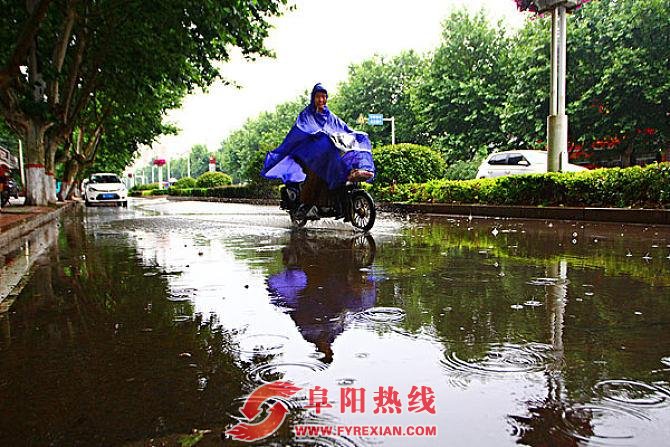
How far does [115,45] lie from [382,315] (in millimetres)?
18079

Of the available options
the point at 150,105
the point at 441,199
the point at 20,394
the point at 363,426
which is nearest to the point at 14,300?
the point at 20,394

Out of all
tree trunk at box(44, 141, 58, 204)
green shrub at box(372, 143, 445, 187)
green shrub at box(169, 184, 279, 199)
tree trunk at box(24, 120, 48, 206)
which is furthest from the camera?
green shrub at box(169, 184, 279, 199)

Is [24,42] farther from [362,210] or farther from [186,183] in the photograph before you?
[186,183]

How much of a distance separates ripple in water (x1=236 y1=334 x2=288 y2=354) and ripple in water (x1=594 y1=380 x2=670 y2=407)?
5.17 feet

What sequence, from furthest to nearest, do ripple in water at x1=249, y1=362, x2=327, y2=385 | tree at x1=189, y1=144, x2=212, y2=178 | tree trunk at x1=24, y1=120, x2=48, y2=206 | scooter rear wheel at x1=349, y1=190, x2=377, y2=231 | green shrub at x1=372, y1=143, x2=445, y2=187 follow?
tree at x1=189, y1=144, x2=212, y2=178
green shrub at x1=372, y1=143, x2=445, y2=187
tree trunk at x1=24, y1=120, x2=48, y2=206
scooter rear wheel at x1=349, y1=190, x2=377, y2=231
ripple in water at x1=249, y1=362, x2=327, y2=385

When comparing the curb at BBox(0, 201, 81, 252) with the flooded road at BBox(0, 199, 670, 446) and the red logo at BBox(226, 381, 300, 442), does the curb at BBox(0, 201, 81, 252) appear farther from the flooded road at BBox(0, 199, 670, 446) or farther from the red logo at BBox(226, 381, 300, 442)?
the red logo at BBox(226, 381, 300, 442)

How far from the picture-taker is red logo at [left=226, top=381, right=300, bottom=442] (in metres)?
2.04

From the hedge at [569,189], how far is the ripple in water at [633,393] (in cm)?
996

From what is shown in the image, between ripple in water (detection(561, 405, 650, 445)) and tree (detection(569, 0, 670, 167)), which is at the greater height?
tree (detection(569, 0, 670, 167))

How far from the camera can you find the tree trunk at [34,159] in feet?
61.5

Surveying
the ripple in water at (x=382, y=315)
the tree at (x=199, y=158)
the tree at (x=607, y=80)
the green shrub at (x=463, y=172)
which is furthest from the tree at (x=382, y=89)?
the tree at (x=199, y=158)

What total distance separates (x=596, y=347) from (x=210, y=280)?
3436 millimetres

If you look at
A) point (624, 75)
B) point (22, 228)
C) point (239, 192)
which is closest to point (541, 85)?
point (624, 75)

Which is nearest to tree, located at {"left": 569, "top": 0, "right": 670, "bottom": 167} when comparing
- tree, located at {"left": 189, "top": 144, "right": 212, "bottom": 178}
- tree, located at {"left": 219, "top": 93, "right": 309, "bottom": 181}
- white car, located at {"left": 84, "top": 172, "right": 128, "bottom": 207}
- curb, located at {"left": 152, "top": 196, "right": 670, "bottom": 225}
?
curb, located at {"left": 152, "top": 196, "right": 670, "bottom": 225}
